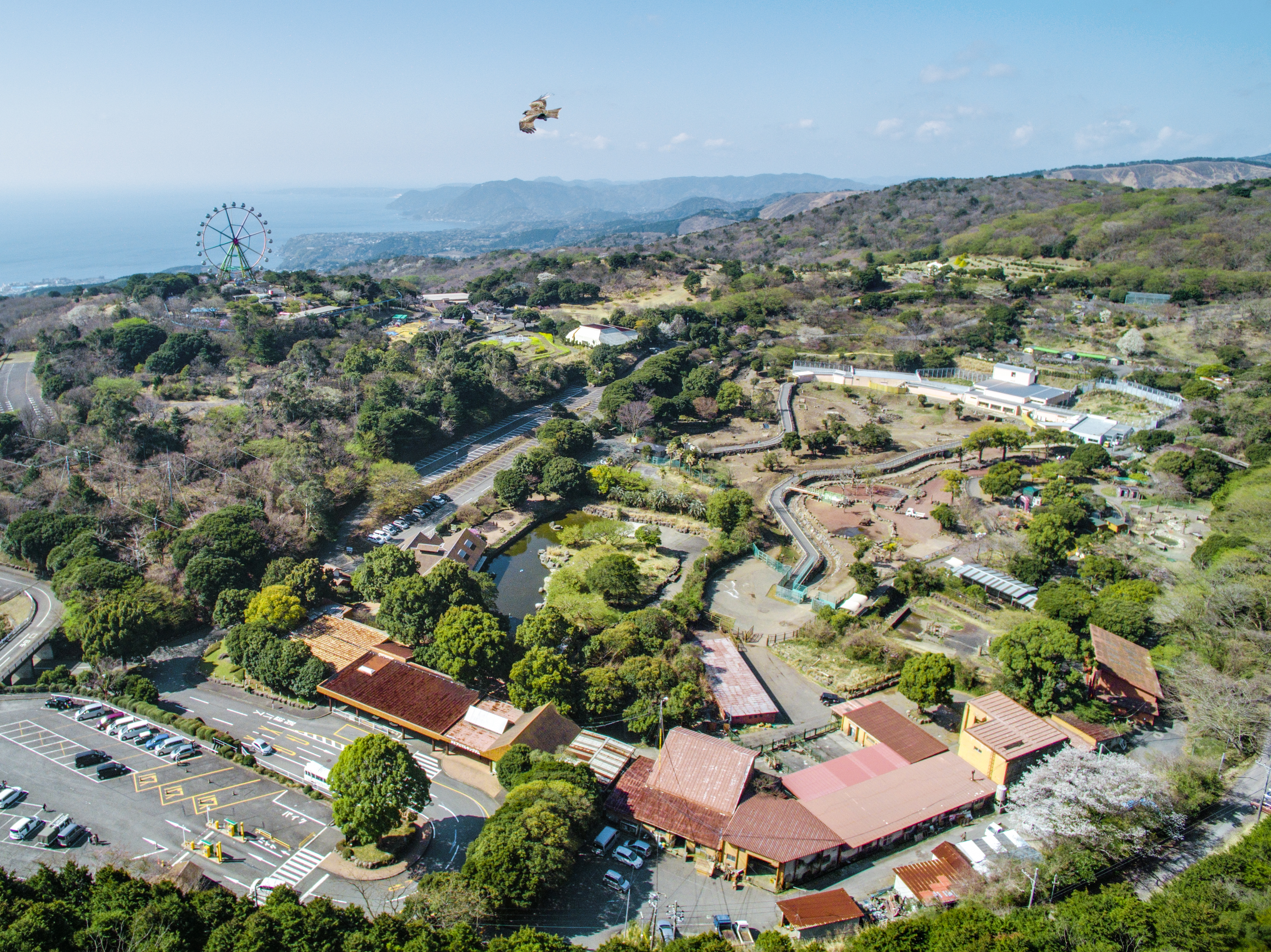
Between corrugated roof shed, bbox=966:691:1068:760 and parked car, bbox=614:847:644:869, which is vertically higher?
corrugated roof shed, bbox=966:691:1068:760

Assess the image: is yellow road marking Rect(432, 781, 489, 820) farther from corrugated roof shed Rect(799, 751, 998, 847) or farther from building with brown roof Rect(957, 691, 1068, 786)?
building with brown roof Rect(957, 691, 1068, 786)

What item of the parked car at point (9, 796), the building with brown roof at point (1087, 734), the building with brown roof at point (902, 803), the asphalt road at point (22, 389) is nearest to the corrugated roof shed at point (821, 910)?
the building with brown roof at point (902, 803)

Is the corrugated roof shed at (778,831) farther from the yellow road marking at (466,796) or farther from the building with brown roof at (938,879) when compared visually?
the yellow road marking at (466,796)

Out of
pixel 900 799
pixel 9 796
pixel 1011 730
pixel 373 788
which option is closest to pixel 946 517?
pixel 1011 730

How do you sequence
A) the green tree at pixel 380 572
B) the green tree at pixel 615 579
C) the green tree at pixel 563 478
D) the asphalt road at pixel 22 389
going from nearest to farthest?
the green tree at pixel 380 572 → the green tree at pixel 615 579 → the green tree at pixel 563 478 → the asphalt road at pixel 22 389

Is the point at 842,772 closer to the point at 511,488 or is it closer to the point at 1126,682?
the point at 1126,682

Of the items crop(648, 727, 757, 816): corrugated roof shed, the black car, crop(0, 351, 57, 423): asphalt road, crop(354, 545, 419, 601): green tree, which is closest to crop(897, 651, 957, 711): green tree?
crop(648, 727, 757, 816): corrugated roof shed

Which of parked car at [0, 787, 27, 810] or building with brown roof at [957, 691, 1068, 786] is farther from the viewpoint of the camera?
building with brown roof at [957, 691, 1068, 786]
